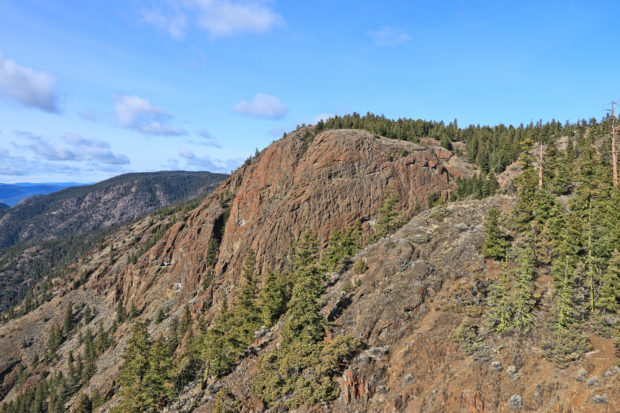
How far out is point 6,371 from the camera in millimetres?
131375

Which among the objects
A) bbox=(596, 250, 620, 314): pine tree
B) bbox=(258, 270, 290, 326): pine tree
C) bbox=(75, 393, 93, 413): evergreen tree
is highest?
bbox=(596, 250, 620, 314): pine tree

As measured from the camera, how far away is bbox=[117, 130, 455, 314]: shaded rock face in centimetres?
9575

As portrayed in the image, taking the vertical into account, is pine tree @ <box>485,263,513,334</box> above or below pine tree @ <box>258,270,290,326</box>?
above

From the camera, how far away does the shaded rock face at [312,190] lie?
95750mm

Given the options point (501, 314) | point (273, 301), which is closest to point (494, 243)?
point (501, 314)

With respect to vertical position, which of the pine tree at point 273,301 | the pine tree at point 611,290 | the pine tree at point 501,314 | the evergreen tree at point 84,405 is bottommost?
the evergreen tree at point 84,405

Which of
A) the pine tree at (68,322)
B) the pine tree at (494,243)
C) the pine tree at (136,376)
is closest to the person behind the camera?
the pine tree at (494,243)

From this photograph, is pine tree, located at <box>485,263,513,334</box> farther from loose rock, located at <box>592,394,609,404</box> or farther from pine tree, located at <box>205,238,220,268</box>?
pine tree, located at <box>205,238,220,268</box>

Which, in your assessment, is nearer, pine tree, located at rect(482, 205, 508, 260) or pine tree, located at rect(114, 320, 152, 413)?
pine tree, located at rect(482, 205, 508, 260)

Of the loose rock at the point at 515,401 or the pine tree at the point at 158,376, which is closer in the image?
the loose rock at the point at 515,401

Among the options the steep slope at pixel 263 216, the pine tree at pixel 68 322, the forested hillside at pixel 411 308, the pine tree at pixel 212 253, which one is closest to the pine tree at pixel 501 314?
the forested hillside at pixel 411 308

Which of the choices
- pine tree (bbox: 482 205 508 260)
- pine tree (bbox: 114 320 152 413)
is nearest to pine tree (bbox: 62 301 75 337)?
pine tree (bbox: 114 320 152 413)

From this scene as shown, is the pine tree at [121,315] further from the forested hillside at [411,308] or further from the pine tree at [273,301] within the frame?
the pine tree at [273,301]

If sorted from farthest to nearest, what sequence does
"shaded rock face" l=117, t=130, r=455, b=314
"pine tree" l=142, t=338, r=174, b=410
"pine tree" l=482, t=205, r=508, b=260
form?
1. "shaded rock face" l=117, t=130, r=455, b=314
2. "pine tree" l=142, t=338, r=174, b=410
3. "pine tree" l=482, t=205, r=508, b=260
